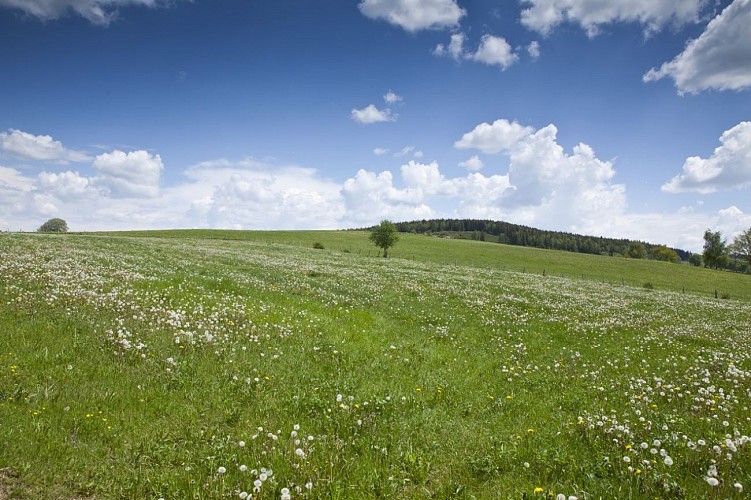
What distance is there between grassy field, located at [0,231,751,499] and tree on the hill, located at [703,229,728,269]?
13228cm

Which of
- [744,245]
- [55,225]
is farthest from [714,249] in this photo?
[55,225]

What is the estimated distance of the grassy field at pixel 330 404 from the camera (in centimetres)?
551

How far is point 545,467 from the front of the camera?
6.25m

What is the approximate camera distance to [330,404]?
309 inches

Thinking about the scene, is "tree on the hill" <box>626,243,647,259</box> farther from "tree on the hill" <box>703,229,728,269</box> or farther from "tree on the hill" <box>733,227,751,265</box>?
"tree on the hill" <box>733,227,751,265</box>

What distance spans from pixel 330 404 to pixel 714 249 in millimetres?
149732

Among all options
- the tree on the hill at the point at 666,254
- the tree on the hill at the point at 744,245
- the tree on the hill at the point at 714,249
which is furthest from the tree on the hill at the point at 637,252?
the tree on the hill at the point at 744,245

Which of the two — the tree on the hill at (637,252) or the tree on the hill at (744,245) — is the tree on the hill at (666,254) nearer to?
the tree on the hill at (637,252)

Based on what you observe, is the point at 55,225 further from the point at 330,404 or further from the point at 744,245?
the point at 744,245

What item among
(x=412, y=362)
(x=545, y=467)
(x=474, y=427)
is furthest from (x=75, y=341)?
(x=545, y=467)

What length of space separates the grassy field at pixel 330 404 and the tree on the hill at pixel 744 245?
4341 inches

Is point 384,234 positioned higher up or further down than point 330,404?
higher up

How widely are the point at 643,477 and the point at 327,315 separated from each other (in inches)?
448

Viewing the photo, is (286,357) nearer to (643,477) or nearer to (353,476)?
(353,476)
